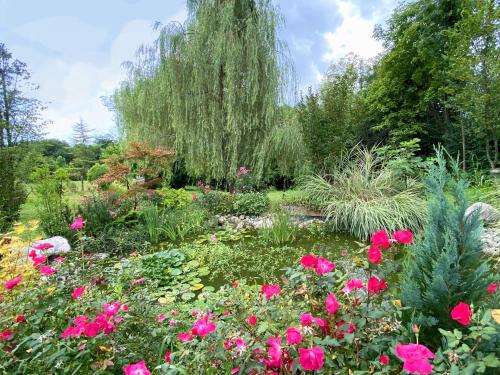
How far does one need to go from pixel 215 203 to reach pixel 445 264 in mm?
4956

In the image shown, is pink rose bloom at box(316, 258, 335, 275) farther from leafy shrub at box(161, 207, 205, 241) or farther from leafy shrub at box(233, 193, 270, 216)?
leafy shrub at box(233, 193, 270, 216)

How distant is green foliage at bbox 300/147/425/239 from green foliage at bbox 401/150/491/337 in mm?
3062

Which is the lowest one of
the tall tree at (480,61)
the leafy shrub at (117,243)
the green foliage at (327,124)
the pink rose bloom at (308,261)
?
the leafy shrub at (117,243)

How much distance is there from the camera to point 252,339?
2.93 ft

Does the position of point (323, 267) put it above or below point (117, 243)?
above

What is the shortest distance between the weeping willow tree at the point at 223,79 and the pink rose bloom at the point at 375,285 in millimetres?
5574

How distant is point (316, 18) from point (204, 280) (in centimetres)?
449

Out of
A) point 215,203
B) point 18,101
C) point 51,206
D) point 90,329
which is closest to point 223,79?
point 215,203

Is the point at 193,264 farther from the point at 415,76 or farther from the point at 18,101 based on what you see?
the point at 18,101

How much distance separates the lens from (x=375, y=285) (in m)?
0.92

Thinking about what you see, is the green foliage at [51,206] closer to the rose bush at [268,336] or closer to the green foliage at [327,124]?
the rose bush at [268,336]

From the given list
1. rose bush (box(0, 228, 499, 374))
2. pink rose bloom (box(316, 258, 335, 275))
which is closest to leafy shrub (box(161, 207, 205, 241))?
rose bush (box(0, 228, 499, 374))

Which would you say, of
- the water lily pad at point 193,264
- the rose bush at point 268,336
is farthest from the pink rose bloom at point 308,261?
the water lily pad at point 193,264

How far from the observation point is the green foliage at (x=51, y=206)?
3992 millimetres
